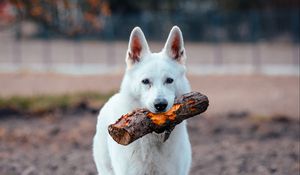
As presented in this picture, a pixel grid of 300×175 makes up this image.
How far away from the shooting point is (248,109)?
17.7m

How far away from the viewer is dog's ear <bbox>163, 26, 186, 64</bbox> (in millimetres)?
7109

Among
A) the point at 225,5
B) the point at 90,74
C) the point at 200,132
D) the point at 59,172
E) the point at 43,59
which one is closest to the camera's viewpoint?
the point at 59,172

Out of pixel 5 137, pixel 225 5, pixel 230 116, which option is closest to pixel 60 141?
pixel 5 137

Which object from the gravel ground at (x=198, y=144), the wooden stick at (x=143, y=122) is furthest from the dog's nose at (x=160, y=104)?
the gravel ground at (x=198, y=144)

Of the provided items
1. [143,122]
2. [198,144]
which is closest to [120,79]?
[198,144]

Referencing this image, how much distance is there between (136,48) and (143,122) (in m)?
0.92

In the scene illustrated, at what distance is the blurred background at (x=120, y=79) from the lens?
1205 centimetres

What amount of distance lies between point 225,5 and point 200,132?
104ft

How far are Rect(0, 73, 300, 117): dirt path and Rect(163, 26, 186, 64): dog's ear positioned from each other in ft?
33.5

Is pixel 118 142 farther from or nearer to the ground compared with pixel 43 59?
farther from the ground

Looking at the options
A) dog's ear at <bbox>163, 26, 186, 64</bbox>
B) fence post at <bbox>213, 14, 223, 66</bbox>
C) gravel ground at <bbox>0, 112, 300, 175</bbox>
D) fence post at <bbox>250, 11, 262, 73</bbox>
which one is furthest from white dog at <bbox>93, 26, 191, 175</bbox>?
fence post at <bbox>250, 11, 262, 73</bbox>

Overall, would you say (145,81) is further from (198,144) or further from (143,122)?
(198,144)

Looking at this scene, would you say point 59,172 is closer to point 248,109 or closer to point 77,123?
point 77,123

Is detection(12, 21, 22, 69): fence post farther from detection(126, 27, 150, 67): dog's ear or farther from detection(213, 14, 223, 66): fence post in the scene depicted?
detection(126, 27, 150, 67): dog's ear
